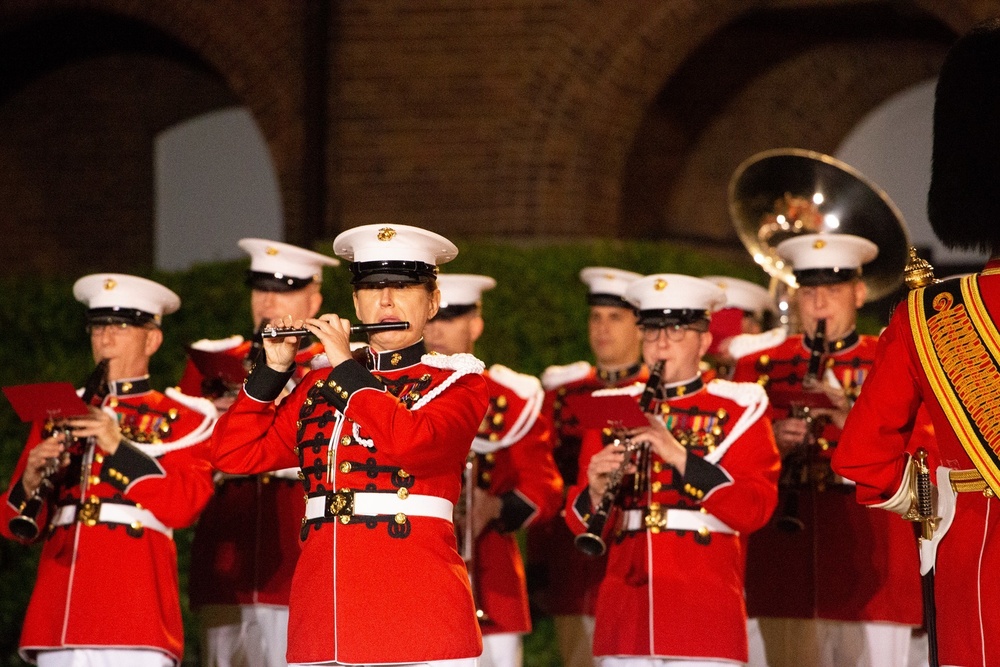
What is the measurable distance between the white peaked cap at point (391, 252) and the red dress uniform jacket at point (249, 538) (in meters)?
2.17

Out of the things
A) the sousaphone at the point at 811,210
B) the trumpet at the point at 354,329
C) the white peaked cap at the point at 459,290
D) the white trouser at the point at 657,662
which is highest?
the sousaphone at the point at 811,210

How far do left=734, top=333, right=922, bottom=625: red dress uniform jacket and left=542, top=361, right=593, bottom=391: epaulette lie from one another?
99 centimetres

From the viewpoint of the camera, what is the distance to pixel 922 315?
445cm

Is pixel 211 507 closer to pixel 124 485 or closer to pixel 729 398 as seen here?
pixel 124 485

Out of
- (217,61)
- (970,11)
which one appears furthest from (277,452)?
(217,61)

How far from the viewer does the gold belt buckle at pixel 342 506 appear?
4.71 m

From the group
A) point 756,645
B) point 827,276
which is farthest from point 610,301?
point 756,645

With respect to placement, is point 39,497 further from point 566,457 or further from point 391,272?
point 566,457

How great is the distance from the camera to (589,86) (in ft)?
40.6

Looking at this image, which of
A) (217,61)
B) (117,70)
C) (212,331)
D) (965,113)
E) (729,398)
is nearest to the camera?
(965,113)

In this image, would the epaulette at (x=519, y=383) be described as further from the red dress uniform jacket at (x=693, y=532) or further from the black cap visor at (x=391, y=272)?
the black cap visor at (x=391, y=272)

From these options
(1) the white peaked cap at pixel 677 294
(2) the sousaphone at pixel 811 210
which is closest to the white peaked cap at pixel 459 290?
(1) the white peaked cap at pixel 677 294

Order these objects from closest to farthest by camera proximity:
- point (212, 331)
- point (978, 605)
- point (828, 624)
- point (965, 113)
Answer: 1. point (978, 605)
2. point (965, 113)
3. point (828, 624)
4. point (212, 331)

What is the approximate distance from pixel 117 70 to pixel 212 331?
670 centimetres
